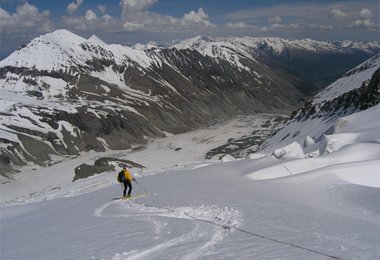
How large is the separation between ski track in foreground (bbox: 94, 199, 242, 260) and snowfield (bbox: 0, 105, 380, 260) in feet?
0.13

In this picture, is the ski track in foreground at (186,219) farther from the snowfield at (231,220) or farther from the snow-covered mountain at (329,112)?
the snow-covered mountain at (329,112)

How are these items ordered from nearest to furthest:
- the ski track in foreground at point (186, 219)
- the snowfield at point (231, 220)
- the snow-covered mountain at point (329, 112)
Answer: the snowfield at point (231, 220)
the ski track in foreground at point (186, 219)
the snow-covered mountain at point (329, 112)

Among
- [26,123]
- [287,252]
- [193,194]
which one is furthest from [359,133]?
[26,123]

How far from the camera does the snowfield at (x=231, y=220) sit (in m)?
13.4

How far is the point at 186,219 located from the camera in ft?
61.1

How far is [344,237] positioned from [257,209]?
5.55 m

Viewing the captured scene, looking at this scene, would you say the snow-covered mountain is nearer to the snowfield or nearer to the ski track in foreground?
the snowfield

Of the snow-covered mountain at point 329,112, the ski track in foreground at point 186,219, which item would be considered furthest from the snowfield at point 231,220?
the snow-covered mountain at point 329,112

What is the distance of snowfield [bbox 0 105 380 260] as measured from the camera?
13.4m

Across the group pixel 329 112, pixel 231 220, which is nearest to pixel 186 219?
pixel 231 220

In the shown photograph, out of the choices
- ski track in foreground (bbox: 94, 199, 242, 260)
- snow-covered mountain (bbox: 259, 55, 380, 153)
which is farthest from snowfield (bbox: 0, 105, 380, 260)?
snow-covered mountain (bbox: 259, 55, 380, 153)

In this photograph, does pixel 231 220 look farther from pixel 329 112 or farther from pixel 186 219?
pixel 329 112

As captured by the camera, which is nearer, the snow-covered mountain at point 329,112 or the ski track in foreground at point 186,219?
the ski track in foreground at point 186,219

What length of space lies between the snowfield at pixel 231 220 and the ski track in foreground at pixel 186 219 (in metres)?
0.04
